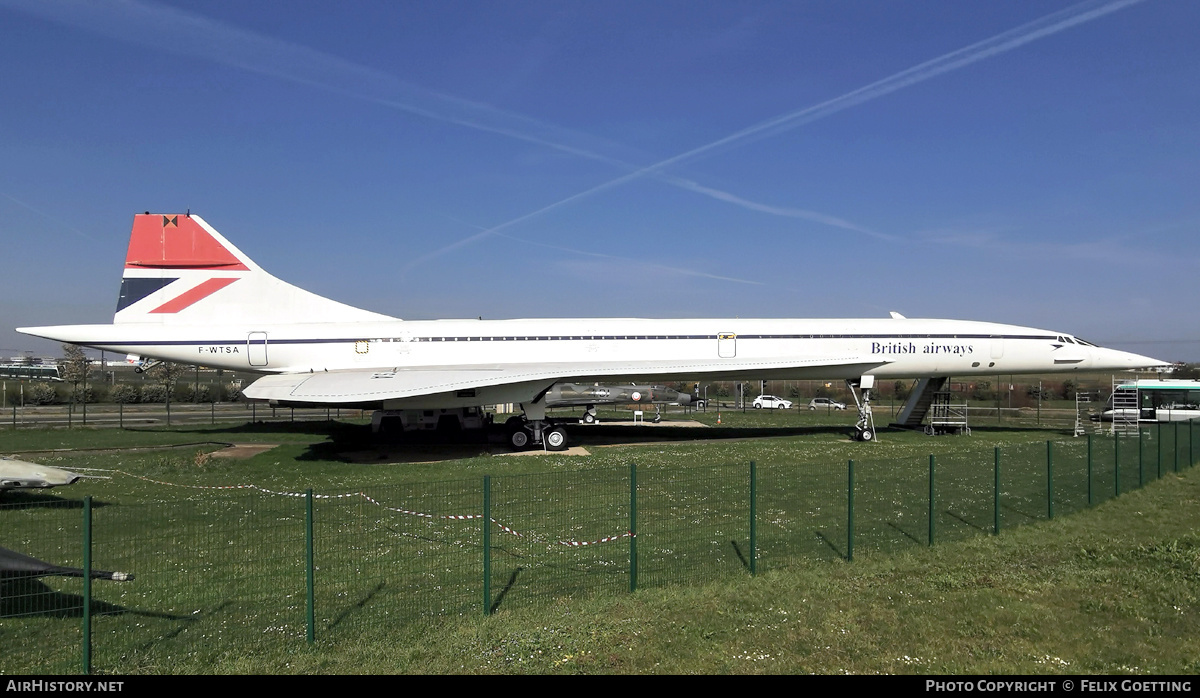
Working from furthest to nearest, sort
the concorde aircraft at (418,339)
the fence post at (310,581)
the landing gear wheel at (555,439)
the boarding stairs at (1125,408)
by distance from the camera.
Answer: the boarding stairs at (1125,408) < the concorde aircraft at (418,339) < the landing gear wheel at (555,439) < the fence post at (310,581)

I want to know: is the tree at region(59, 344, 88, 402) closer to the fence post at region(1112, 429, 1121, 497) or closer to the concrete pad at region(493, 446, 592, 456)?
the concrete pad at region(493, 446, 592, 456)

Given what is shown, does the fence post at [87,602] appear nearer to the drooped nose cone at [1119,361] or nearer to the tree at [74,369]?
the drooped nose cone at [1119,361]

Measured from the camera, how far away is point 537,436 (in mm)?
20672

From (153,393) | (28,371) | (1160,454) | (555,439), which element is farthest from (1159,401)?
(28,371)

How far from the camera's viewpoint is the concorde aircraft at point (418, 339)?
72.4 ft

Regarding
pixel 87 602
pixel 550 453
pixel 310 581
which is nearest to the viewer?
pixel 87 602

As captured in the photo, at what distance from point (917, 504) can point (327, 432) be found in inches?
869

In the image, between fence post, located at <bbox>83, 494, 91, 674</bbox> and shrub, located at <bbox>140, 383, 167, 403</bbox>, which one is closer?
fence post, located at <bbox>83, 494, 91, 674</bbox>

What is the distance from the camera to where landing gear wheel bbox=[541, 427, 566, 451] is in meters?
20.8

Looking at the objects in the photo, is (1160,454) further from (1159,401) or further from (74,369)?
(74,369)

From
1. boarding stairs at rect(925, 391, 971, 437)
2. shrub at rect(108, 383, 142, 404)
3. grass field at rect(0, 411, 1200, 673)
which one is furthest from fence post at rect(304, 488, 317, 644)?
shrub at rect(108, 383, 142, 404)

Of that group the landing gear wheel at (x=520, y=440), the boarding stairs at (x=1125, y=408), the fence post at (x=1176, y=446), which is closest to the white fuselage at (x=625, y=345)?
the landing gear wheel at (x=520, y=440)

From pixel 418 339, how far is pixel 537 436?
16.5 feet

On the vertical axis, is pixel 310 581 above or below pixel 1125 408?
above
